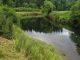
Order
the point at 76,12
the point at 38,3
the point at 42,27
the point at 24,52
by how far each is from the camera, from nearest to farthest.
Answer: the point at 24,52, the point at 42,27, the point at 76,12, the point at 38,3

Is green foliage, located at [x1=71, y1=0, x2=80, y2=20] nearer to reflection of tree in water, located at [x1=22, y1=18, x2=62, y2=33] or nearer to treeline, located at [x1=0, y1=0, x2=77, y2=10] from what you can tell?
reflection of tree in water, located at [x1=22, y1=18, x2=62, y2=33]

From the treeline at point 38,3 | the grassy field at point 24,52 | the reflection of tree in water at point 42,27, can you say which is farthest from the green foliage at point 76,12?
the treeline at point 38,3

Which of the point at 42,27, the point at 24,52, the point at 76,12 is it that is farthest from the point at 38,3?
the point at 24,52

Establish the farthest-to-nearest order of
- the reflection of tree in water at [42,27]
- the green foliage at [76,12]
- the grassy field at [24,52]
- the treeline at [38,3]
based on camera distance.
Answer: the treeline at [38,3] < the green foliage at [76,12] < the reflection of tree in water at [42,27] < the grassy field at [24,52]

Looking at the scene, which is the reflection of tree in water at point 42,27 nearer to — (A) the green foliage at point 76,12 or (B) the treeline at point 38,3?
(A) the green foliage at point 76,12

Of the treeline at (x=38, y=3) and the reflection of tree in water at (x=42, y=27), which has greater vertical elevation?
the treeline at (x=38, y=3)

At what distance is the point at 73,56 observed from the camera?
3178 centimetres

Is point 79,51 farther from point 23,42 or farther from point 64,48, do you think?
point 23,42

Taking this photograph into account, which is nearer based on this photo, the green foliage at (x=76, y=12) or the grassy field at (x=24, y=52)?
→ the grassy field at (x=24, y=52)

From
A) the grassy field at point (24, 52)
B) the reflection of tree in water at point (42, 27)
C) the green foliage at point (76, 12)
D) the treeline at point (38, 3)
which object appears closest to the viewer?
the grassy field at point (24, 52)

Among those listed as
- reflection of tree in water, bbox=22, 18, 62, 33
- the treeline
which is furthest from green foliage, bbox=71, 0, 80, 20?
the treeline

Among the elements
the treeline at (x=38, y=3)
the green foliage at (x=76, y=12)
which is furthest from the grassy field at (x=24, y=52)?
the treeline at (x=38, y=3)

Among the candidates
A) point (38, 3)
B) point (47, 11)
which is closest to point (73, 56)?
point (47, 11)

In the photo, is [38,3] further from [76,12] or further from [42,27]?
[42,27]
